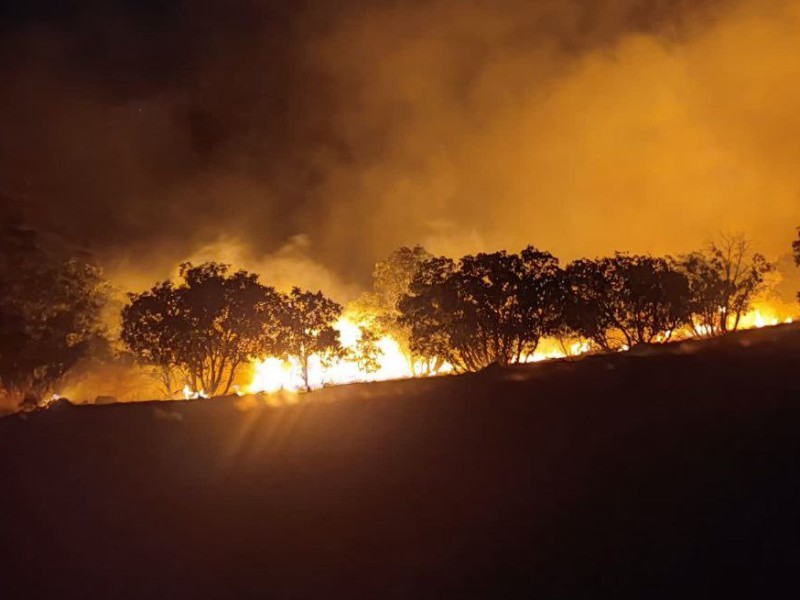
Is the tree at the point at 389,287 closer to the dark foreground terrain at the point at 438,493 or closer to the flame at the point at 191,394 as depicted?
the flame at the point at 191,394

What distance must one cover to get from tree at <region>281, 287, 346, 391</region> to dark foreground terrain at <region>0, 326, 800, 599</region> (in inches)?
553

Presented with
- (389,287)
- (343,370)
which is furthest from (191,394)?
(389,287)

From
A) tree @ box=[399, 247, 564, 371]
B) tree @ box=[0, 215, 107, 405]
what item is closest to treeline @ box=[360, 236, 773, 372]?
tree @ box=[399, 247, 564, 371]

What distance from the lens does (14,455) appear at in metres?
15.2

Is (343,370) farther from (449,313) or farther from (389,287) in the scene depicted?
(449,313)

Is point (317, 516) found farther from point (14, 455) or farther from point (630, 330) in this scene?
point (630, 330)

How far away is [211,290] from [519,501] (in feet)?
74.8

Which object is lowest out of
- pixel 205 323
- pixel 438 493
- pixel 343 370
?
pixel 438 493

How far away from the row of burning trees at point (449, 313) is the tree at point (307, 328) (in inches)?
2.2

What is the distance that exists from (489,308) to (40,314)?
32.2m

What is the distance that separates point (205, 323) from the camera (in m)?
29.5

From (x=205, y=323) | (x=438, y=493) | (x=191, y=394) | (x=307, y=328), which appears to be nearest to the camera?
(x=438, y=493)

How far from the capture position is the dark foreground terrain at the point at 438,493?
938cm

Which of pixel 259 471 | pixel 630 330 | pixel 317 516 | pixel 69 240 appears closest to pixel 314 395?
pixel 259 471
